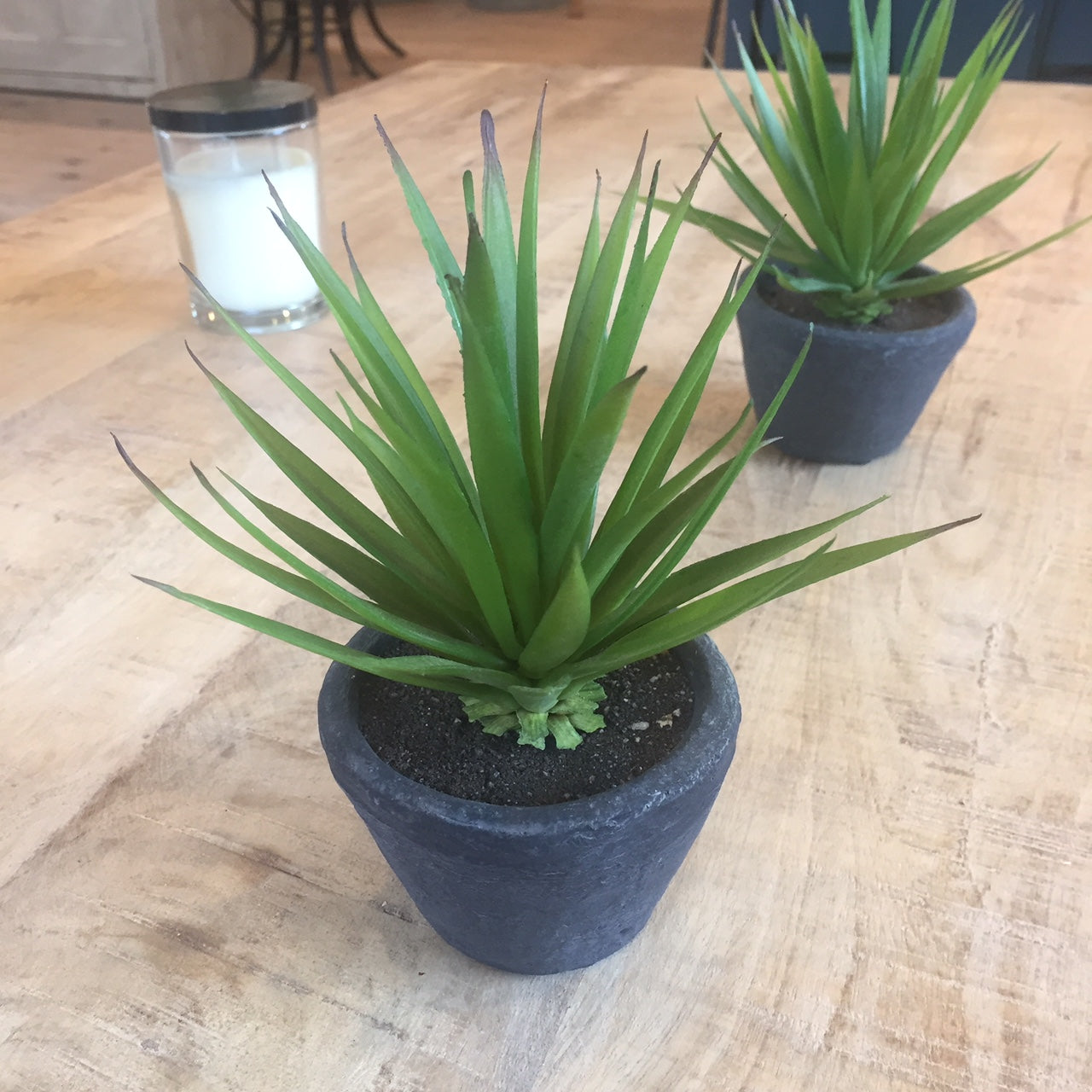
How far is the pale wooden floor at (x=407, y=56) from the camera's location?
282cm

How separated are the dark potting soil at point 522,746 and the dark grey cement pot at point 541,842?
0.01 meters

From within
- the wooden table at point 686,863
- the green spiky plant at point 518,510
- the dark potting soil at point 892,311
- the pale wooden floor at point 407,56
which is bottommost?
the pale wooden floor at point 407,56

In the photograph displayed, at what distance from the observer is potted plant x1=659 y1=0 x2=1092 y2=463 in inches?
26.6

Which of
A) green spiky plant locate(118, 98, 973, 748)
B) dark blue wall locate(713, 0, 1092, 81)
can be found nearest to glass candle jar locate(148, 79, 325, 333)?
green spiky plant locate(118, 98, 973, 748)

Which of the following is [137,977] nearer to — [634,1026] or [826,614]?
[634,1026]

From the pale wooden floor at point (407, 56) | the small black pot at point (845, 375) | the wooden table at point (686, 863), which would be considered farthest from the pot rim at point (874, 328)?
the pale wooden floor at point (407, 56)

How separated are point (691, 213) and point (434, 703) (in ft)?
1.43

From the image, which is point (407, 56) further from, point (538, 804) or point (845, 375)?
point (538, 804)

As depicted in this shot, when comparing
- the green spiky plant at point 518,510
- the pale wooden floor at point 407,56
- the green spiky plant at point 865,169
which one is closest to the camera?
the green spiky plant at point 518,510

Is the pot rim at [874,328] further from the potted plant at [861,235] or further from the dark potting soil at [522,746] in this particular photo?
the dark potting soil at [522,746]

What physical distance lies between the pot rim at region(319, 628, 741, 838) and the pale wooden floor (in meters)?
2.52

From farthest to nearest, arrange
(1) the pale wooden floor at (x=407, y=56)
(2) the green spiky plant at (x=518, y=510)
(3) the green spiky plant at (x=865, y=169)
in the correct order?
(1) the pale wooden floor at (x=407, y=56) → (3) the green spiky plant at (x=865, y=169) → (2) the green spiky plant at (x=518, y=510)

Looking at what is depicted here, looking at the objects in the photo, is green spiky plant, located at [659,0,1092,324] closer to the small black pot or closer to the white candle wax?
the small black pot

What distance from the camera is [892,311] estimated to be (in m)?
0.76
